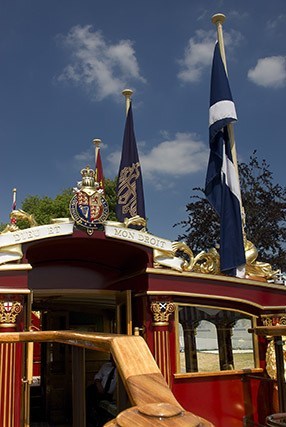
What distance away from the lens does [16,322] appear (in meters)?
5.93

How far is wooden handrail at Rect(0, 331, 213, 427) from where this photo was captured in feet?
4.02

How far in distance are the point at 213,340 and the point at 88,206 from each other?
302 centimetres

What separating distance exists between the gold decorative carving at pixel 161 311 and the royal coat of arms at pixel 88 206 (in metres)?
1.44

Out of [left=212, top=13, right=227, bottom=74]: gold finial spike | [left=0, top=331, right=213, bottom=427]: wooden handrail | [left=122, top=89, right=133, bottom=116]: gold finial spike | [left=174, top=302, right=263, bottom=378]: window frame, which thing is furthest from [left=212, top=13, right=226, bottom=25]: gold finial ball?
[left=0, top=331, right=213, bottom=427]: wooden handrail

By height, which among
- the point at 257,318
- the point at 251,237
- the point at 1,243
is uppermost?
the point at 251,237

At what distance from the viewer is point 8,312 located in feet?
19.2

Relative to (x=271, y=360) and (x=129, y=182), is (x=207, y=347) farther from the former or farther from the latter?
(x=129, y=182)

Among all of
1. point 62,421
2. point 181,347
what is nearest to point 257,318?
point 181,347

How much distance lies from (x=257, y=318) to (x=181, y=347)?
1.58 m

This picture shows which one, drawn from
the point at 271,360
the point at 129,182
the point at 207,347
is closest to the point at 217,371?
the point at 207,347

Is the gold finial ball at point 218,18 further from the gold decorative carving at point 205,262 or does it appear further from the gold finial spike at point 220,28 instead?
the gold decorative carving at point 205,262

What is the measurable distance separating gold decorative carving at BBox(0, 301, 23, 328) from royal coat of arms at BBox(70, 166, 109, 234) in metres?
1.39

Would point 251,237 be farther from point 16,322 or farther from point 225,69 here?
point 16,322

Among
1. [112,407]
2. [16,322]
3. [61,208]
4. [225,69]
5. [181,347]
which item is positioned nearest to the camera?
[16,322]
